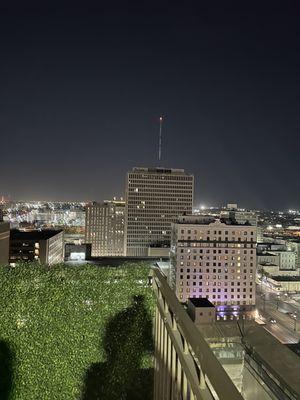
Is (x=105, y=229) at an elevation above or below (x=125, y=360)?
below

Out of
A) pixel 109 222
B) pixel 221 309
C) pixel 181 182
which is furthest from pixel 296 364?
pixel 109 222

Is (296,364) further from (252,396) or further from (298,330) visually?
(298,330)

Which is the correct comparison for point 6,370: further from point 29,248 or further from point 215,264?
point 29,248

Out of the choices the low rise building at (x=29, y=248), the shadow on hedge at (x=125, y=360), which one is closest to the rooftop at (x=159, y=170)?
the low rise building at (x=29, y=248)

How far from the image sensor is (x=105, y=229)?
83.2 metres

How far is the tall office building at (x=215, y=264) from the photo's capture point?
44.0 meters

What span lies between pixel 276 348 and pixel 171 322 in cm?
174

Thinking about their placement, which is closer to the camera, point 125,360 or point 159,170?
point 125,360

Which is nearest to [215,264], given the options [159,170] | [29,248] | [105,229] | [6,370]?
[29,248]

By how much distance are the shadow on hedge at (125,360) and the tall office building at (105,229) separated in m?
72.1

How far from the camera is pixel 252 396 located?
4898mm

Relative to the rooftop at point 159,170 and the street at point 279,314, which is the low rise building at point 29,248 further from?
the rooftop at point 159,170

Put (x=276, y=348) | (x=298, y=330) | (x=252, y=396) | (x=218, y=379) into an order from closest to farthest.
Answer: (x=218, y=379), (x=252, y=396), (x=276, y=348), (x=298, y=330)

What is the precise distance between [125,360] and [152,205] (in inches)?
2657
